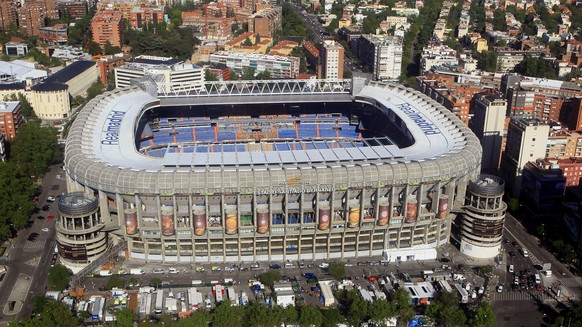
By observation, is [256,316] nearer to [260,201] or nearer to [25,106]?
[260,201]

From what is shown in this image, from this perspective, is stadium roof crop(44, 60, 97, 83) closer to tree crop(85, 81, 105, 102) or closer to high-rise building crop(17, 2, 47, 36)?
tree crop(85, 81, 105, 102)

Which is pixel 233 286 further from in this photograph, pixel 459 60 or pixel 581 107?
pixel 459 60

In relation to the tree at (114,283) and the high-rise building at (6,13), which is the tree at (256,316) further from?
the high-rise building at (6,13)

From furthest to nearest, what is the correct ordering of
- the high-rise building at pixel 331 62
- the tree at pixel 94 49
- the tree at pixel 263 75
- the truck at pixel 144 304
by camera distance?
the tree at pixel 94 49 → the high-rise building at pixel 331 62 → the tree at pixel 263 75 → the truck at pixel 144 304

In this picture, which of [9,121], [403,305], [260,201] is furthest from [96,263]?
[9,121]

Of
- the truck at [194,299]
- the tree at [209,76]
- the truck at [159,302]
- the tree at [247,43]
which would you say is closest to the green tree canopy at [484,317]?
the truck at [194,299]

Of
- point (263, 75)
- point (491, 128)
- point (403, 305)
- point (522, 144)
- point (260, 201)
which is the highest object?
point (522, 144)

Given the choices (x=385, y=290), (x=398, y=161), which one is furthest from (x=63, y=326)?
(x=398, y=161)
